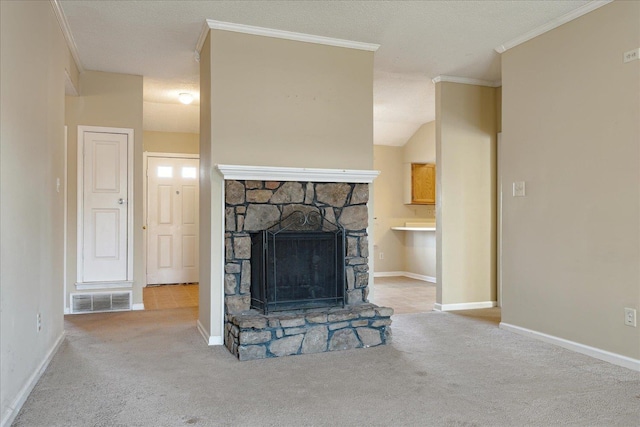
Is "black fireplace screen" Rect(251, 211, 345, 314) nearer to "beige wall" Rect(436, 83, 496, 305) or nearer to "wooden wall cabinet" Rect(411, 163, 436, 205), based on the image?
"beige wall" Rect(436, 83, 496, 305)

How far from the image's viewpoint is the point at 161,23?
146 inches

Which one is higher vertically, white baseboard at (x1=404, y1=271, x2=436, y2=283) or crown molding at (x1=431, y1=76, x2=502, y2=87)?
crown molding at (x1=431, y1=76, x2=502, y2=87)

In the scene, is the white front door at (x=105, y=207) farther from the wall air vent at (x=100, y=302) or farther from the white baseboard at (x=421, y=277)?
the white baseboard at (x=421, y=277)

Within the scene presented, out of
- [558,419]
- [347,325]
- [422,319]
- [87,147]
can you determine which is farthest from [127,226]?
[558,419]

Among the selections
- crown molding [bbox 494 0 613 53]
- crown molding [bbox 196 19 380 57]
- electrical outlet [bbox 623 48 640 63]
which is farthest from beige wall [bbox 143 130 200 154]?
electrical outlet [bbox 623 48 640 63]

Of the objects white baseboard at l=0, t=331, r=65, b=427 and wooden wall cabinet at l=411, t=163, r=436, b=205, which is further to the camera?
wooden wall cabinet at l=411, t=163, r=436, b=205

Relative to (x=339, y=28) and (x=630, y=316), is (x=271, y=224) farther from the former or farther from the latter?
(x=630, y=316)

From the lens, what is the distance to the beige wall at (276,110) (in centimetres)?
372

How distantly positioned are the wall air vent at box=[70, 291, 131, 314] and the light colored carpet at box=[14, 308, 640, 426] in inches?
43.4

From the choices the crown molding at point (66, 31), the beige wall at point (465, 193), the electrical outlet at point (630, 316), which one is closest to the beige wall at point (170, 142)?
the crown molding at point (66, 31)

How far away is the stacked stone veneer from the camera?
3334mm

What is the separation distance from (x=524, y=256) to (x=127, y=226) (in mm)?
3992

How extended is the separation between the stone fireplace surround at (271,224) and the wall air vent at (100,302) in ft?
6.31

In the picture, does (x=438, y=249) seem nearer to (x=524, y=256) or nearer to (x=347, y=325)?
(x=524, y=256)
